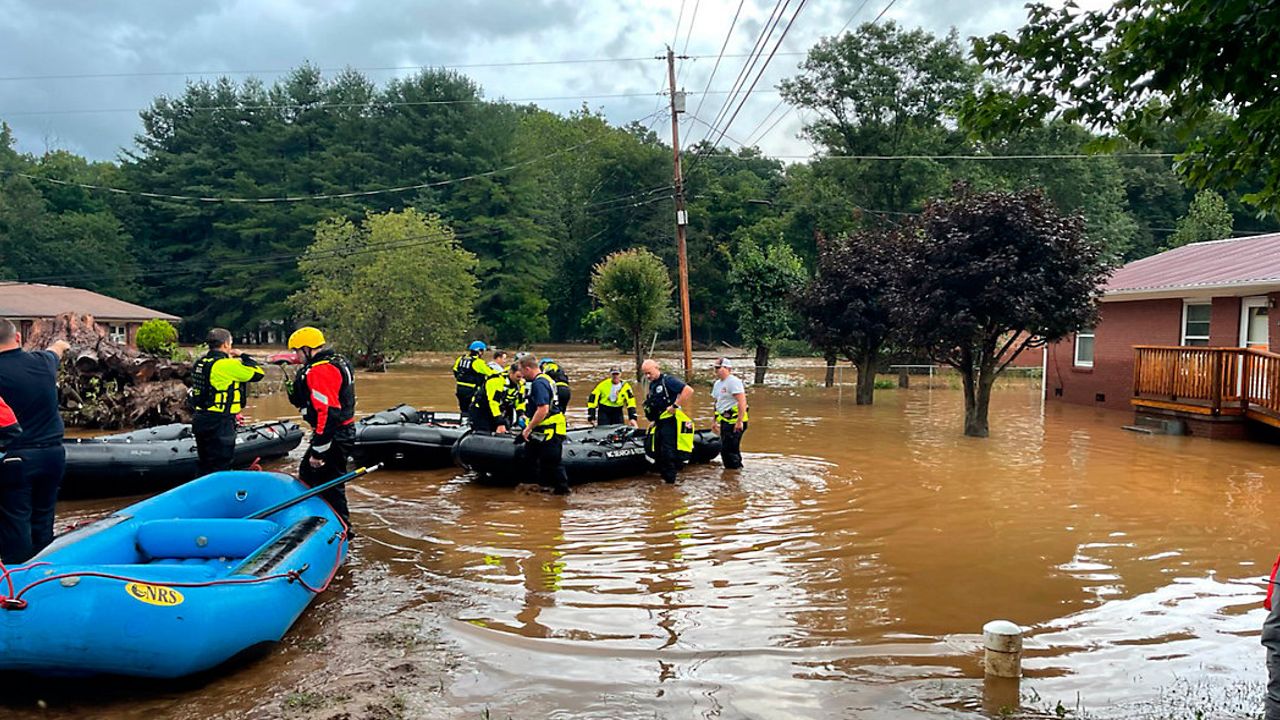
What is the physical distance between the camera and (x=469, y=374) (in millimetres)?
12266

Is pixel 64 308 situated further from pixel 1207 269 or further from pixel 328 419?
pixel 1207 269

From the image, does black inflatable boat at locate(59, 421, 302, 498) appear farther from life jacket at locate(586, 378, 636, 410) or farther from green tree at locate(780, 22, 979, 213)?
green tree at locate(780, 22, 979, 213)

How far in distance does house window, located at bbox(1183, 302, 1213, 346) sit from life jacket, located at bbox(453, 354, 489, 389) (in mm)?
15525

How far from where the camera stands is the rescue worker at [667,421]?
1088 centimetres

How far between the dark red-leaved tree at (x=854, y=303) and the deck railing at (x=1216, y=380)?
6115mm

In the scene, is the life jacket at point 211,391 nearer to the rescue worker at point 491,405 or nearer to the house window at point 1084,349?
the rescue worker at point 491,405

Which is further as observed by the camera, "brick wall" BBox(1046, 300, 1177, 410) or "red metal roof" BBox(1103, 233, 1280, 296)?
"brick wall" BBox(1046, 300, 1177, 410)

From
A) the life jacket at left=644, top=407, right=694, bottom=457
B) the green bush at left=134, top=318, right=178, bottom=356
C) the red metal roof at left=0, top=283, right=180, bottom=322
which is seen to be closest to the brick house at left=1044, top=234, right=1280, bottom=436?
the life jacket at left=644, top=407, right=694, bottom=457

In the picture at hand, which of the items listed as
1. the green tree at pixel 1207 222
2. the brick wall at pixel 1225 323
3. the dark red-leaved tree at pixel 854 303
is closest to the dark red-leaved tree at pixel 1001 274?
the brick wall at pixel 1225 323

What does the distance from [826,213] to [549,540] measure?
132 ft

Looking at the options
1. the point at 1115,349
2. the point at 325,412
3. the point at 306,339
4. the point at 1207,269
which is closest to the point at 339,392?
the point at 325,412

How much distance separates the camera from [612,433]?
11.9m

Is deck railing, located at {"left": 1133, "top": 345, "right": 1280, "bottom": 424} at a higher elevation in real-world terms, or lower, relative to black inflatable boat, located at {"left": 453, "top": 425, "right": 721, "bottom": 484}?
higher

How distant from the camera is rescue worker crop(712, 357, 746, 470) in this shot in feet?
38.3
